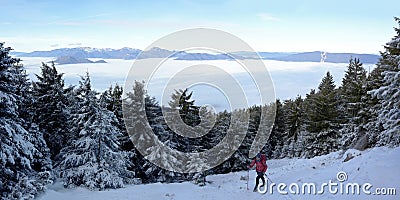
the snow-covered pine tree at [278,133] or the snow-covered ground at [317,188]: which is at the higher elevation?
the snow-covered ground at [317,188]

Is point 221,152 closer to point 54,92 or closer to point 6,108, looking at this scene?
point 54,92

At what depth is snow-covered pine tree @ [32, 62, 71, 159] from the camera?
22984 mm

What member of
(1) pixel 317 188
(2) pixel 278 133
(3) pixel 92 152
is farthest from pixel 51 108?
(2) pixel 278 133

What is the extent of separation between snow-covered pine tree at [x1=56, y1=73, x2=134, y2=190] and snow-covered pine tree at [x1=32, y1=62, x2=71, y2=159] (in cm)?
240

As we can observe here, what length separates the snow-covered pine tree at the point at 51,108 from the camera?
23.0 m

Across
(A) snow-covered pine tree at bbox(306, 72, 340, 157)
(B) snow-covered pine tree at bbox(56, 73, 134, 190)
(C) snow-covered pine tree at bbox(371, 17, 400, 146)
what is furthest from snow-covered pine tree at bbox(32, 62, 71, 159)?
(A) snow-covered pine tree at bbox(306, 72, 340, 157)

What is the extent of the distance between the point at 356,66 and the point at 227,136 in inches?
664

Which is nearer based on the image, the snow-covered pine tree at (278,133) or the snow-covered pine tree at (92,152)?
the snow-covered pine tree at (92,152)

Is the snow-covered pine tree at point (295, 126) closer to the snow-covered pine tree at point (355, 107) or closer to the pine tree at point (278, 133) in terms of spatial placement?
the pine tree at point (278, 133)

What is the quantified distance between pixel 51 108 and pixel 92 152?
541 cm

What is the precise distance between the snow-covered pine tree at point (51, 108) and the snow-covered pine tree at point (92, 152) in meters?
2.40

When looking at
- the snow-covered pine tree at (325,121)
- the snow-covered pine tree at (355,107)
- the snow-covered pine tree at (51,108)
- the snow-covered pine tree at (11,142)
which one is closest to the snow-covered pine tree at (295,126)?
the snow-covered pine tree at (325,121)

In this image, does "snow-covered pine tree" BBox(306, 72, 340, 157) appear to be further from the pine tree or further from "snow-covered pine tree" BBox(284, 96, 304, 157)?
the pine tree

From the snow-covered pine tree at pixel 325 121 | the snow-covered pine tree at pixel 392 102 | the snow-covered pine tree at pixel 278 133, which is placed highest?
the snow-covered pine tree at pixel 392 102
